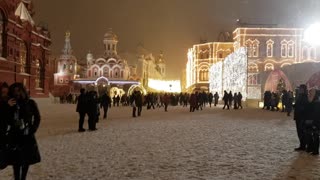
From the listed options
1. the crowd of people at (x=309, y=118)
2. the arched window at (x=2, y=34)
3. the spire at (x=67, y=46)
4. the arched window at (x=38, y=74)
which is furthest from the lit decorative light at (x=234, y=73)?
the spire at (x=67, y=46)

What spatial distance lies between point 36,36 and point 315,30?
2649 centimetres

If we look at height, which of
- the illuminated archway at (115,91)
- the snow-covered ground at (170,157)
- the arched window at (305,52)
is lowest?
the snow-covered ground at (170,157)

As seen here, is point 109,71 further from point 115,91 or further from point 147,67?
point 147,67

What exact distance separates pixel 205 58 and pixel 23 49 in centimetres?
4656

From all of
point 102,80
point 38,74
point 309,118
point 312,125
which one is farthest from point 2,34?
point 102,80

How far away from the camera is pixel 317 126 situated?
970 cm

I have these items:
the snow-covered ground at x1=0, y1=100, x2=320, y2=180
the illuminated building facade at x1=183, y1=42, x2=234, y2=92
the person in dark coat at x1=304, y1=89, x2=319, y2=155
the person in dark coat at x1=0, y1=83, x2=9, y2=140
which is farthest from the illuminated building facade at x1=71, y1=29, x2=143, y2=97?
the person in dark coat at x1=0, y1=83, x2=9, y2=140

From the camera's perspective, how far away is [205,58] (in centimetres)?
8094

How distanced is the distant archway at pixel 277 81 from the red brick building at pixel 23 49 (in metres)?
20.8

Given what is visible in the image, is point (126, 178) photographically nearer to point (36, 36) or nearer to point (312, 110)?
point (312, 110)

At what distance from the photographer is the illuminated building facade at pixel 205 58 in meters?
78.5

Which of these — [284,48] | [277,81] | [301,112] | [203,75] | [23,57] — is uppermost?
[284,48]

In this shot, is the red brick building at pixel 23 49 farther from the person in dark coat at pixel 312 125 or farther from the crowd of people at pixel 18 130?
the crowd of people at pixel 18 130

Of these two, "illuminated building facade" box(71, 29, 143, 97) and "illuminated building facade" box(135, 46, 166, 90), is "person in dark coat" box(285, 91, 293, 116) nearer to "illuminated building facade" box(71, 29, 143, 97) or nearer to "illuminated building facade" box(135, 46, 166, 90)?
"illuminated building facade" box(71, 29, 143, 97)
